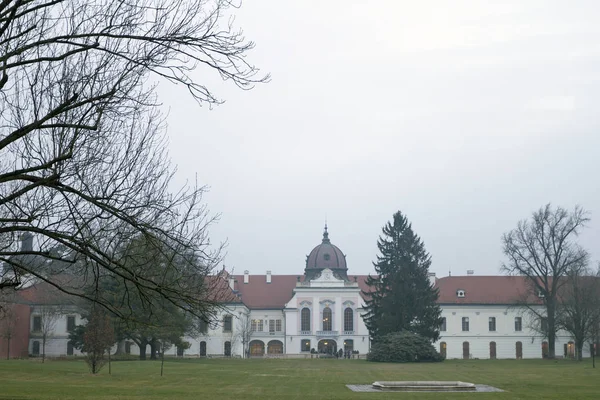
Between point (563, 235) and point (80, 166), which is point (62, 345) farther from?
point (80, 166)

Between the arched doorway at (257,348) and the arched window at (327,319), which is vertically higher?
the arched window at (327,319)

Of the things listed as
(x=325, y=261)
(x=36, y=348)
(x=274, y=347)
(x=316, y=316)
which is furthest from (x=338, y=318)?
(x=36, y=348)

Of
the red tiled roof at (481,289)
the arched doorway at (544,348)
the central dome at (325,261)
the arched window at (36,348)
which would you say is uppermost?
the central dome at (325,261)

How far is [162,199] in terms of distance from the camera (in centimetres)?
1186

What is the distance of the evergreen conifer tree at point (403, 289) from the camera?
64062 millimetres

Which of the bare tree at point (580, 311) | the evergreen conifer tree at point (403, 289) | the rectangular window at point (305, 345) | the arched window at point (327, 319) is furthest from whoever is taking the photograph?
the arched window at point (327, 319)

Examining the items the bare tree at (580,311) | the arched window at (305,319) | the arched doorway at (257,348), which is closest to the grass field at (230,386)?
the bare tree at (580,311)

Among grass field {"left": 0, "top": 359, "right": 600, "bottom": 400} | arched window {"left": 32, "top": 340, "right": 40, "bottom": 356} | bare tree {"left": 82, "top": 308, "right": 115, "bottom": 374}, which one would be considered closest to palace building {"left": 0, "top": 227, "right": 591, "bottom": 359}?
arched window {"left": 32, "top": 340, "right": 40, "bottom": 356}

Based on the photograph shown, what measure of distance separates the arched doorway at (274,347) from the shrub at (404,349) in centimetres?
2450

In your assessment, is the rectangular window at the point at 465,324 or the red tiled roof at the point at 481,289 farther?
the red tiled roof at the point at 481,289

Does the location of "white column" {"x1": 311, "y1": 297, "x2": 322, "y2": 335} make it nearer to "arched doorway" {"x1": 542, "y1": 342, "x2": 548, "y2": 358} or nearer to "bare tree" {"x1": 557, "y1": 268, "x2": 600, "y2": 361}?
"arched doorway" {"x1": 542, "y1": 342, "x2": 548, "y2": 358}

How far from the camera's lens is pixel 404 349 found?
59656 millimetres

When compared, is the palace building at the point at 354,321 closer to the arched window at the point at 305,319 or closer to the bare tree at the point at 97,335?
the arched window at the point at 305,319

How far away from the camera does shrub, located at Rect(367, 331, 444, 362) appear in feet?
196
